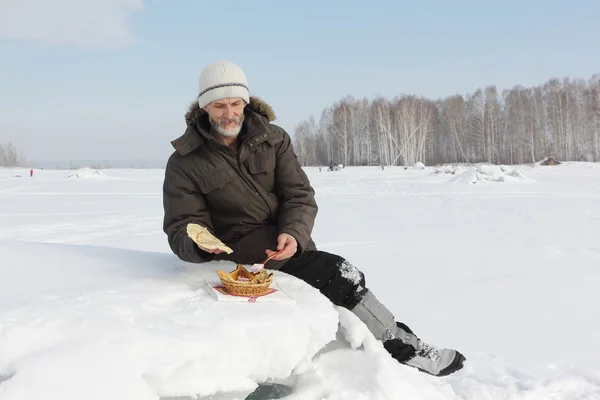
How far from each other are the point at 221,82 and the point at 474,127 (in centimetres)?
4262

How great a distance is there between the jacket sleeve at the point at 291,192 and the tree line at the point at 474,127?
38.9 meters

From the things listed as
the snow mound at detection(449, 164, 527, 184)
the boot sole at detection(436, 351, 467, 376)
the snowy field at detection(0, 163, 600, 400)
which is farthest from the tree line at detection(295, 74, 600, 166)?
the boot sole at detection(436, 351, 467, 376)

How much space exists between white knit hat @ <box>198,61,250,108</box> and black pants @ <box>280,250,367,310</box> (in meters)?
0.87

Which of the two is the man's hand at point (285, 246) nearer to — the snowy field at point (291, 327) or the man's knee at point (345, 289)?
the snowy field at point (291, 327)

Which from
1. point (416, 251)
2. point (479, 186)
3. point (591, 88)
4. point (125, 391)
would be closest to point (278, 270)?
point (125, 391)

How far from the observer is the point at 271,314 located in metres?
1.81

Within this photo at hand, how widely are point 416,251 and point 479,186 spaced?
11.2 metres

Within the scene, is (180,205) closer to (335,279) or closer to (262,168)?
(262,168)

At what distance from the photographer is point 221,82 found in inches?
96.0

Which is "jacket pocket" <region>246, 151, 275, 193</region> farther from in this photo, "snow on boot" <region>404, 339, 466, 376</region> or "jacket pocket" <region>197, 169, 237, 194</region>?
"snow on boot" <region>404, 339, 466, 376</region>

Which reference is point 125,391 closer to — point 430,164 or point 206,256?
point 206,256

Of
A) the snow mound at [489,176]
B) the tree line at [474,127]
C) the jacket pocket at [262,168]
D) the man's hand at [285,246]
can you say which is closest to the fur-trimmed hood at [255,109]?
the jacket pocket at [262,168]

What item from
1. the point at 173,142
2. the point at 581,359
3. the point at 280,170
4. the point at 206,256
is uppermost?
the point at 173,142

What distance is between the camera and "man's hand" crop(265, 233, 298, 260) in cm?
224
